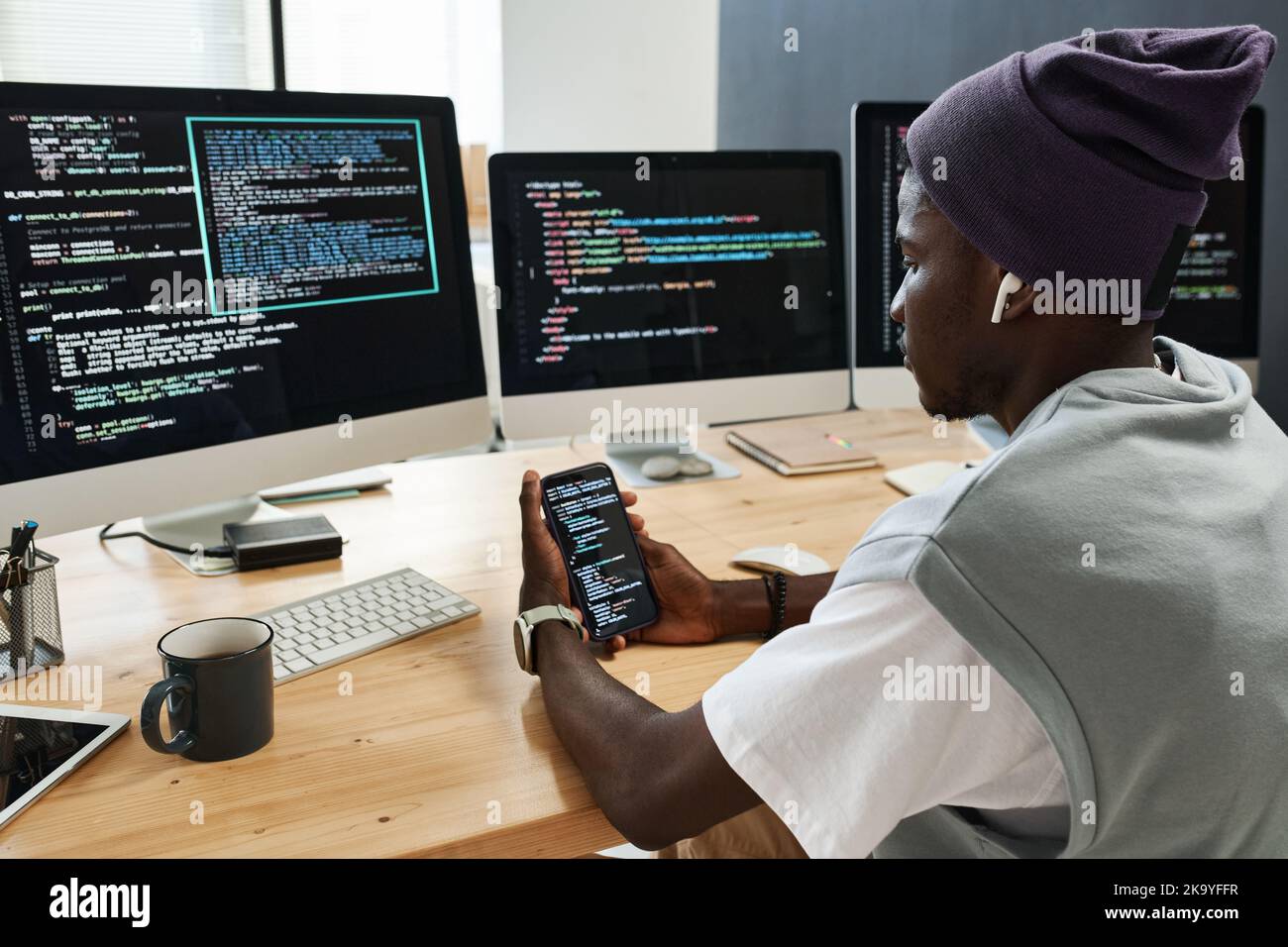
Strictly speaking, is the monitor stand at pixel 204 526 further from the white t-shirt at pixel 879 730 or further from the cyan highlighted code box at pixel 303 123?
the white t-shirt at pixel 879 730

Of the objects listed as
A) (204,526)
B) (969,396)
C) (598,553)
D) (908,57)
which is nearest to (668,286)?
(598,553)

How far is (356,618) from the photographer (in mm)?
1168

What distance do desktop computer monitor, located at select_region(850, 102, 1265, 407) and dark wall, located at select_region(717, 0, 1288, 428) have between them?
0.09m

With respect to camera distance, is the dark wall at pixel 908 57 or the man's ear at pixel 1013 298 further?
the dark wall at pixel 908 57

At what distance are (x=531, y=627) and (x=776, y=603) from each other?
291 mm

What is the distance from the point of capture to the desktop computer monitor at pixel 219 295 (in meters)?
1.12

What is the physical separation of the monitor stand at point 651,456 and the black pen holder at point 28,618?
0.83m

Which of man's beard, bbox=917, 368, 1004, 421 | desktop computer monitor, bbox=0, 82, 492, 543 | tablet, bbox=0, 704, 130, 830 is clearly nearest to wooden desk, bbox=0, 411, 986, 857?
tablet, bbox=0, 704, 130, 830

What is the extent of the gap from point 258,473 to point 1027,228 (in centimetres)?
92

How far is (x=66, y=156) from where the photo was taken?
1.13 metres

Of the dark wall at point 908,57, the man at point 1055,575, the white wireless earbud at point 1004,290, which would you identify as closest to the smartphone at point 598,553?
the man at point 1055,575

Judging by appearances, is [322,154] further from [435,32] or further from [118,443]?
[435,32]

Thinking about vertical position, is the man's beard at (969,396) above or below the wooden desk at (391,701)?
above

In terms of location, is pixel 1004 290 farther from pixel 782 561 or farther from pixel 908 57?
pixel 908 57
